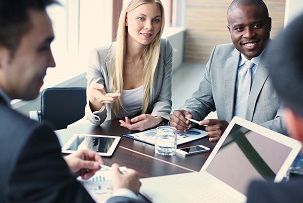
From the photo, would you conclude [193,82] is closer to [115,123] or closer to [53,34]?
[115,123]

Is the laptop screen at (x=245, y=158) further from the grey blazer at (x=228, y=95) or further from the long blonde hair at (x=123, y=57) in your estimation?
the long blonde hair at (x=123, y=57)

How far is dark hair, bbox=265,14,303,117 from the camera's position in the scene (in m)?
0.81

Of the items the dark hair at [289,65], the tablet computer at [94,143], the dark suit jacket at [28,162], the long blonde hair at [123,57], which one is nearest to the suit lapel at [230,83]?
the long blonde hair at [123,57]

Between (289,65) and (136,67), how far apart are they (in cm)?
214

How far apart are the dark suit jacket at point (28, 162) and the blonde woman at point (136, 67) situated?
156 cm

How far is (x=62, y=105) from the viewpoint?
2844mm

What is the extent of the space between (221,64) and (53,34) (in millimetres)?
1715

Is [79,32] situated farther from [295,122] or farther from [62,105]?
[295,122]

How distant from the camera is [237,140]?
1.81 metres

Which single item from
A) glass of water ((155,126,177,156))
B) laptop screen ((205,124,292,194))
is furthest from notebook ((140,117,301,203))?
glass of water ((155,126,177,156))

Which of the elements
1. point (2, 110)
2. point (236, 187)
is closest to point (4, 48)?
point (2, 110)

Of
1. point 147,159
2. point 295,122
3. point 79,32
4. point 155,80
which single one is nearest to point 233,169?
point 147,159

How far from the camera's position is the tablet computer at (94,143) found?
2.02 m

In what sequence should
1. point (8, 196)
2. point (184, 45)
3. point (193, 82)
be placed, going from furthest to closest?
point (184, 45), point (193, 82), point (8, 196)
